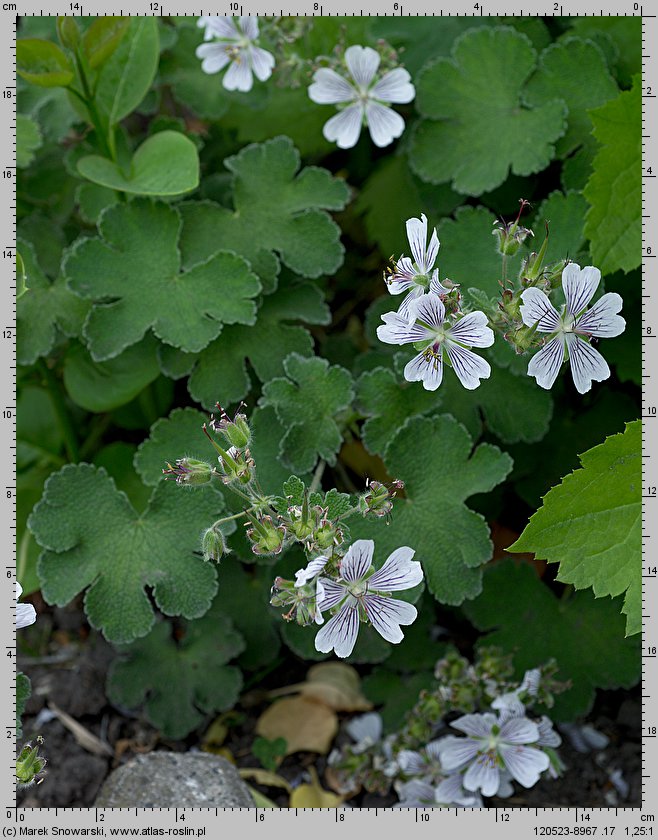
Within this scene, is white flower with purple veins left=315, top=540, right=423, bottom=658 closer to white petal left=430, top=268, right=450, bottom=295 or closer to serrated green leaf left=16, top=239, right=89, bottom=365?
white petal left=430, top=268, right=450, bottom=295

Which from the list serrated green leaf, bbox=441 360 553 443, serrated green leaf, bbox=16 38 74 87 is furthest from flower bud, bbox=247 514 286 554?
serrated green leaf, bbox=16 38 74 87

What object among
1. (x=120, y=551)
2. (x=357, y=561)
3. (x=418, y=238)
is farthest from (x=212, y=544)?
(x=418, y=238)

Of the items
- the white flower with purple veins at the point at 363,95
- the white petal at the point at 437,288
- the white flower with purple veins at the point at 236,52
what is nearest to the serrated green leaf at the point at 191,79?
the white flower with purple veins at the point at 236,52

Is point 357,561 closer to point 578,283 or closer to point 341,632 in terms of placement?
point 341,632

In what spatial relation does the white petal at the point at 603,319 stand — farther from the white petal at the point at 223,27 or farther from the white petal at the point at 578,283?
the white petal at the point at 223,27

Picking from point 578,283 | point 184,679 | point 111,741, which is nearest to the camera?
point 578,283
